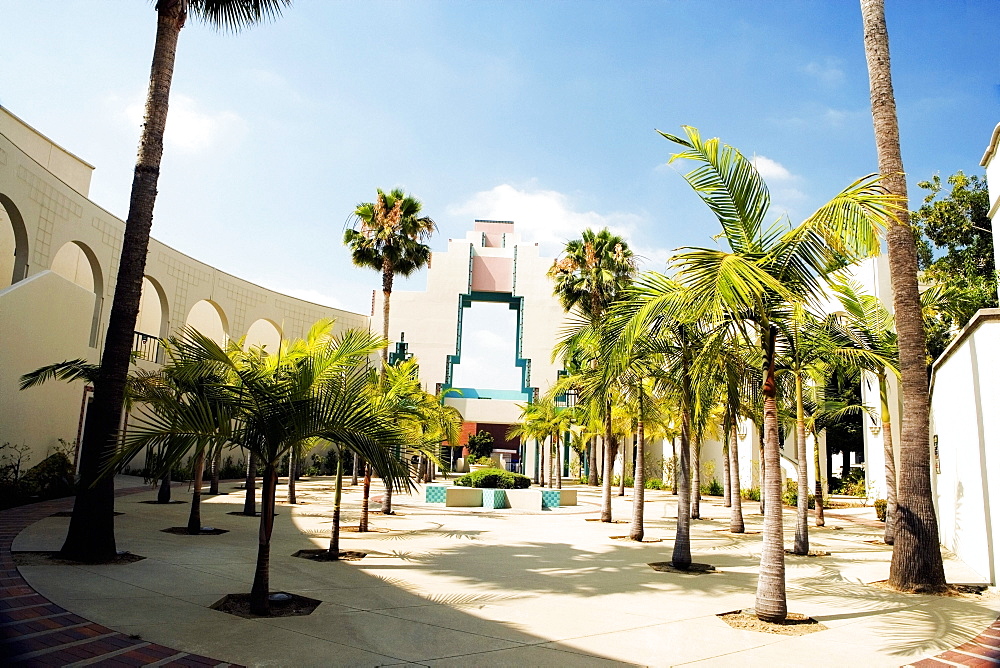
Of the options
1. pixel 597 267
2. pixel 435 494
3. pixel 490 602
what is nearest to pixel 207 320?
pixel 435 494

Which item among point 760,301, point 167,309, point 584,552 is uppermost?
point 167,309

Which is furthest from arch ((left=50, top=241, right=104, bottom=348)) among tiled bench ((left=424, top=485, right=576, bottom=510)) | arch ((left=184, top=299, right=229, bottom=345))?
tiled bench ((left=424, top=485, right=576, bottom=510))

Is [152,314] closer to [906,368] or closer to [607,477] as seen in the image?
[607,477]

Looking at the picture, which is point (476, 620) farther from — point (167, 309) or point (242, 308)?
point (242, 308)

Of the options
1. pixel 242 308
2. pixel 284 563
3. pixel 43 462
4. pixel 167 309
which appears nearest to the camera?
pixel 284 563

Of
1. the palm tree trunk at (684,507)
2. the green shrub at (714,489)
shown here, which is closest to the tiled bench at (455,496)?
the palm tree trunk at (684,507)

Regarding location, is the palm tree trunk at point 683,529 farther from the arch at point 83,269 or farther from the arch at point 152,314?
the arch at point 152,314

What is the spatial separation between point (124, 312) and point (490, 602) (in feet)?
22.1

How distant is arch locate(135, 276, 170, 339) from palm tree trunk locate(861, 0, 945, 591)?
2654 cm

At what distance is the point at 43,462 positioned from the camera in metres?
16.5

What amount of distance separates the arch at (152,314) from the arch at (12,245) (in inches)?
276

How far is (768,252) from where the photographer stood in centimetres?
775

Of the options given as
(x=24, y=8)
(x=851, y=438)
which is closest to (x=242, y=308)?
(x=24, y=8)

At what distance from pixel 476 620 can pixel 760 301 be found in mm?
4589
